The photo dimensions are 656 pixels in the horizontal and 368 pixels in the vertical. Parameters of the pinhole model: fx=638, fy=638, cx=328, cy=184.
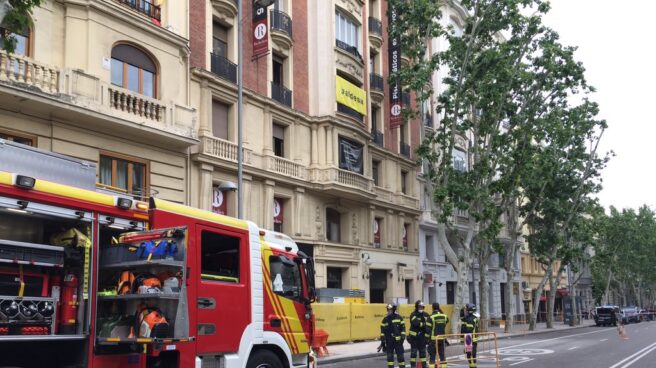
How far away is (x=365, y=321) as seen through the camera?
1098 inches

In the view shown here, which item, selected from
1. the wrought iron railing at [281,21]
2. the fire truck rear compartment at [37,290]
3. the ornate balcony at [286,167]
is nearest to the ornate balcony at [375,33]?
the wrought iron railing at [281,21]

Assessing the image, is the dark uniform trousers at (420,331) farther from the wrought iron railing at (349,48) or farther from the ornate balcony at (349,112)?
the wrought iron railing at (349,48)

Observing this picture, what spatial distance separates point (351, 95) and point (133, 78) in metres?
14.0

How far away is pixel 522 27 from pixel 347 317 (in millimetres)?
15731

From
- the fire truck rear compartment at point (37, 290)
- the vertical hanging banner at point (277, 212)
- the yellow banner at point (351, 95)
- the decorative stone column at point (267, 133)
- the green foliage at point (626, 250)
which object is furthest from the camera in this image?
the green foliage at point (626, 250)

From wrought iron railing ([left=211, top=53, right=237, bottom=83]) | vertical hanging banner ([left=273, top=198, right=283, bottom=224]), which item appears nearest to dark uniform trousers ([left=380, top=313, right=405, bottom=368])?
vertical hanging banner ([left=273, top=198, right=283, bottom=224])

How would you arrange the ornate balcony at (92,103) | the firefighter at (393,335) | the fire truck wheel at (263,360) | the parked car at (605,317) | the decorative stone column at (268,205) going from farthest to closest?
the parked car at (605,317)
the decorative stone column at (268,205)
the ornate balcony at (92,103)
the firefighter at (393,335)
the fire truck wheel at (263,360)

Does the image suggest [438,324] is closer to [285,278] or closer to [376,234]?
[285,278]

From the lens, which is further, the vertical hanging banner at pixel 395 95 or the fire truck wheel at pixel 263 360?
the vertical hanging banner at pixel 395 95

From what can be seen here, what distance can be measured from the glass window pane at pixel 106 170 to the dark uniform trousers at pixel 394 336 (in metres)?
9.42

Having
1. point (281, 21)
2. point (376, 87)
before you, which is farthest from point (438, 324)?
point (376, 87)

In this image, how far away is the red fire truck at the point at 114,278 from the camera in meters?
6.58

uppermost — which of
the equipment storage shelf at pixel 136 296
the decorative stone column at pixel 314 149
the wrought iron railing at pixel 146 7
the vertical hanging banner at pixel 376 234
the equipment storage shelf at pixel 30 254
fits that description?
the wrought iron railing at pixel 146 7

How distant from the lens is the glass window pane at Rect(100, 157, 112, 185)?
19.2m
